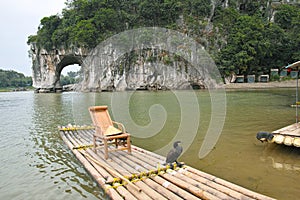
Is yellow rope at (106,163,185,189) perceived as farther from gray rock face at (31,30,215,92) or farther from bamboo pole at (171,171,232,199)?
gray rock face at (31,30,215,92)

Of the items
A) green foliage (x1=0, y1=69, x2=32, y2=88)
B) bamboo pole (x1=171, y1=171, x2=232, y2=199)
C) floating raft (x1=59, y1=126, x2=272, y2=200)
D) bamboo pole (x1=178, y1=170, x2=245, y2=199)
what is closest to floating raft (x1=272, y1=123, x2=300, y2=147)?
floating raft (x1=59, y1=126, x2=272, y2=200)

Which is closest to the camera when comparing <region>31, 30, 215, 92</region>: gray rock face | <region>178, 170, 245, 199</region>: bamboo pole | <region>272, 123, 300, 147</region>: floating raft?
<region>178, 170, 245, 199</region>: bamboo pole

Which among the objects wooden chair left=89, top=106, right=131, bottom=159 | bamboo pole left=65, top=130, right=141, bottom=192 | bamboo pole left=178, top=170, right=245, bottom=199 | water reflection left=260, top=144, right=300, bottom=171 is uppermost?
wooden chair left=89, top=106, right=131, bottom=159

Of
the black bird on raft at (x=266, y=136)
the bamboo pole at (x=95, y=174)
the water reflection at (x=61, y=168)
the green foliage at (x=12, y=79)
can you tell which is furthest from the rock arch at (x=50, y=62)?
the black bird on raft at (x=266, y=136)

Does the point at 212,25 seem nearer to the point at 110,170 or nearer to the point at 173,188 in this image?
the point at 110,170

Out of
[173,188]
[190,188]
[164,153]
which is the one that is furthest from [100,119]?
[190,188]

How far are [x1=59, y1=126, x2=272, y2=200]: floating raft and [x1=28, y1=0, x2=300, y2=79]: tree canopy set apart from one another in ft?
101

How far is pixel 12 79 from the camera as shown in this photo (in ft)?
280

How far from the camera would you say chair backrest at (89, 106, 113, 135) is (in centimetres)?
536

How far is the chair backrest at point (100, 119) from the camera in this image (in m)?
5.36

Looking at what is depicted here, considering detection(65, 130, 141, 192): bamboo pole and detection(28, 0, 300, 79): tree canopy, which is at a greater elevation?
detection(28, 0, 300, 79): tree canopy

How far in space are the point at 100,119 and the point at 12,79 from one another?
9422 cm

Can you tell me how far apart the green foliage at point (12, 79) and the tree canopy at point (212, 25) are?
151 ft

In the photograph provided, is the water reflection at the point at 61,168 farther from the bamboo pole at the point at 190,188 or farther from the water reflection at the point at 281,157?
the water reflection at the point at 281,157
